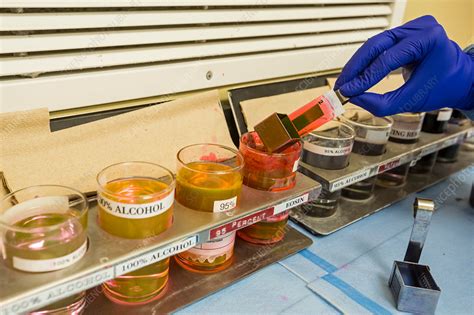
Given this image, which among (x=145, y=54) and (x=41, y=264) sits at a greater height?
(x=145, y=54)

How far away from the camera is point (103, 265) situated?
0.67m

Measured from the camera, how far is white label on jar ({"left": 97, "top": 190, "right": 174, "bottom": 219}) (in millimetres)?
708

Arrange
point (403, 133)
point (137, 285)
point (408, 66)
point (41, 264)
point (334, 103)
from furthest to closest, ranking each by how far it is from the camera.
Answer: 1. point (403, 133)
2. point (408, 66)
3. point (334, 103)
4. point (137, 285)
5. point (41, 264)

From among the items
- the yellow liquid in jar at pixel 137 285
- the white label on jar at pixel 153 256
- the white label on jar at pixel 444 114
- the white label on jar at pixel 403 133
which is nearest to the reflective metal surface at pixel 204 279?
the yellow liquid in jar at pixel 137 285

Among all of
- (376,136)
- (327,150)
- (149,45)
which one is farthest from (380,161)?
(149,45)

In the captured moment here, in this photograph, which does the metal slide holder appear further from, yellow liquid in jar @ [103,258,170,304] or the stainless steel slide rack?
yellow liquid in jar @ [103,258,170,304]

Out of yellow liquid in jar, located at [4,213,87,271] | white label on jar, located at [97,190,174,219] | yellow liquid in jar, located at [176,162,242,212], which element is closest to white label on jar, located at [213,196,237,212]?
yellow liquid in jar, located at [176,162,242,212]

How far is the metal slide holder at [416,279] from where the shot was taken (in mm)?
860

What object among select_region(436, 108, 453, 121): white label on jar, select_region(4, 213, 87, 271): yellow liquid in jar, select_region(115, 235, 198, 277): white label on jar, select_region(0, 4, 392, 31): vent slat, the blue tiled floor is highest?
select_region(0, 4, 392, 31): vent slat

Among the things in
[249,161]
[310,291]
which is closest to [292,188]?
[249,161]

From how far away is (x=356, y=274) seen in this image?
0.97m

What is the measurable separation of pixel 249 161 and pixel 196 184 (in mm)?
145

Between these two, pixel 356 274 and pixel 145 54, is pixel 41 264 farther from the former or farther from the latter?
pixel 356 274

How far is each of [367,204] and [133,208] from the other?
74 centimetres
